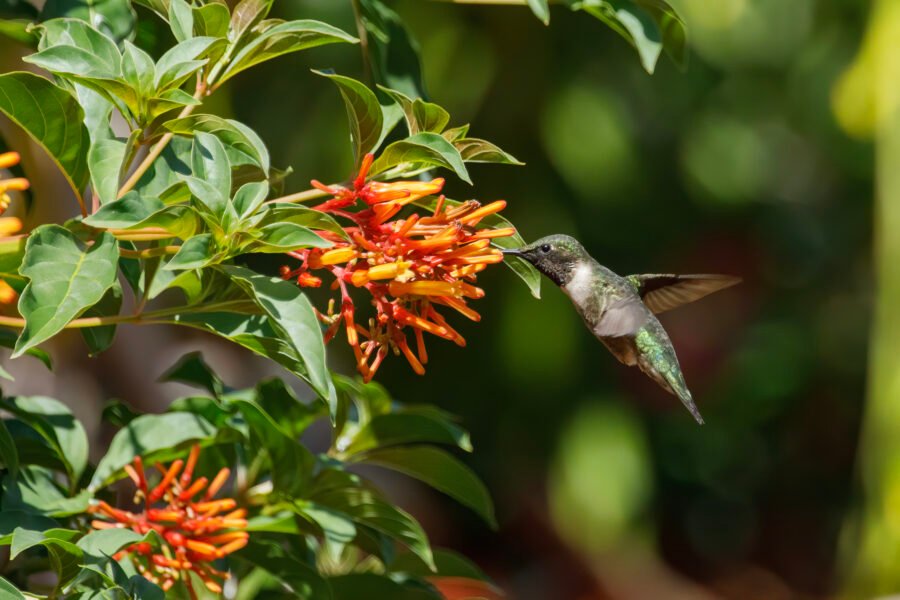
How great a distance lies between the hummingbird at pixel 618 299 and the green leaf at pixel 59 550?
0.55 m

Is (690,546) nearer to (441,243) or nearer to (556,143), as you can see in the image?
(556,143)

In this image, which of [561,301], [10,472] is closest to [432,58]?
[561,301]

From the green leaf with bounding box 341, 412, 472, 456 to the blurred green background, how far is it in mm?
1410

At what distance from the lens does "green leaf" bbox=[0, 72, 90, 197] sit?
0.83m

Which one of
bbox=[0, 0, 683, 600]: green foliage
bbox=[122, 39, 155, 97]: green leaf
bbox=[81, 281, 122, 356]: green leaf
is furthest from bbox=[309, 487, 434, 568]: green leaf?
bbox=[122, 39, 155, 97]: green leaf

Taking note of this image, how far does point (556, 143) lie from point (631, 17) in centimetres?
209

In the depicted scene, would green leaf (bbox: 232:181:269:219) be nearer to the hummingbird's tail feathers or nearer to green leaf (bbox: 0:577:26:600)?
green leaf (bbox: 0:577:26:600)

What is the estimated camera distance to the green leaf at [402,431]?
117cm

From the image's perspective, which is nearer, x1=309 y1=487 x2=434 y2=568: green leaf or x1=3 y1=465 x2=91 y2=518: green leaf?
x1=3 y1=465 x2=91 y2=518: green leaf

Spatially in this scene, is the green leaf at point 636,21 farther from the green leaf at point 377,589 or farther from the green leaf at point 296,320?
the green leaf at point 377,589

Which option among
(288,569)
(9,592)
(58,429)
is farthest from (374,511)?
(9,592)

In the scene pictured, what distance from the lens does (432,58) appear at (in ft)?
9.70

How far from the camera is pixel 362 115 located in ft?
2.93

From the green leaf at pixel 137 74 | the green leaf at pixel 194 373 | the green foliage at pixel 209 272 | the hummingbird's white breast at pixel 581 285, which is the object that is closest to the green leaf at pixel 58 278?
the green foliage at pixel 209 272
